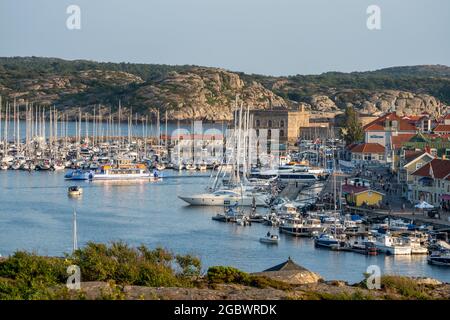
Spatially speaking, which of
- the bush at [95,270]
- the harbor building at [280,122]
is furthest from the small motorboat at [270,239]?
the harbor building at [280,122]

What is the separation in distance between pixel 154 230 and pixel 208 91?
81.4 m

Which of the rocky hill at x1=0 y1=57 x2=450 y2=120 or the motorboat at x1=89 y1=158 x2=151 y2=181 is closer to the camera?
the motorboat at x1=89 y1=158 x2=151 y2=181

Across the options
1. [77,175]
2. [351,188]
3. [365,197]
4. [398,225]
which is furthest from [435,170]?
[77,175]

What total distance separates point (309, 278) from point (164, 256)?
2.09 metres

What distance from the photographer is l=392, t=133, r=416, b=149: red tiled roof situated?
47812 millimetres

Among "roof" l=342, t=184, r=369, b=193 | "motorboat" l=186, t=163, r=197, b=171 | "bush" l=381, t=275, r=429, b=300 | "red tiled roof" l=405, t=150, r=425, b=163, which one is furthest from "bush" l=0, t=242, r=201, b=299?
"motorboat" l=186, t=163, r=197, b=171

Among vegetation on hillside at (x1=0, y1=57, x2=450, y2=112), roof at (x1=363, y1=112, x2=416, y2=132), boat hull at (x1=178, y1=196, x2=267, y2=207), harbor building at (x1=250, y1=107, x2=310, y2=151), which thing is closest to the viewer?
boat hull at (x1=178, y1=196, x2=267, y2=207)

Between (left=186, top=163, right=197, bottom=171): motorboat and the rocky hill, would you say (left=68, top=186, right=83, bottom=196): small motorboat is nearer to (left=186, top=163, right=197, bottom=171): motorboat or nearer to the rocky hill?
(left=186, top=163, right=197, bottom=171): motorboat

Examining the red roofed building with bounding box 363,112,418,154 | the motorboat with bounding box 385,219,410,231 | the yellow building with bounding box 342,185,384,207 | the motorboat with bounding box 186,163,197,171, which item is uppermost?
the red roofed building with bounding box 363,112,418,154

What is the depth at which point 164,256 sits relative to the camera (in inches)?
638

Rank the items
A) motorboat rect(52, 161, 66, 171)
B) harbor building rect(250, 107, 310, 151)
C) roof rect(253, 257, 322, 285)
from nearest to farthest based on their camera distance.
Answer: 1. roof rect(253, 257, 322, 285)
2. motorboat rect(52, 161, 66, 171)
3. harbor building rect(250, 107, 310, 151)

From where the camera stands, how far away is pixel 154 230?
30.8 meters
